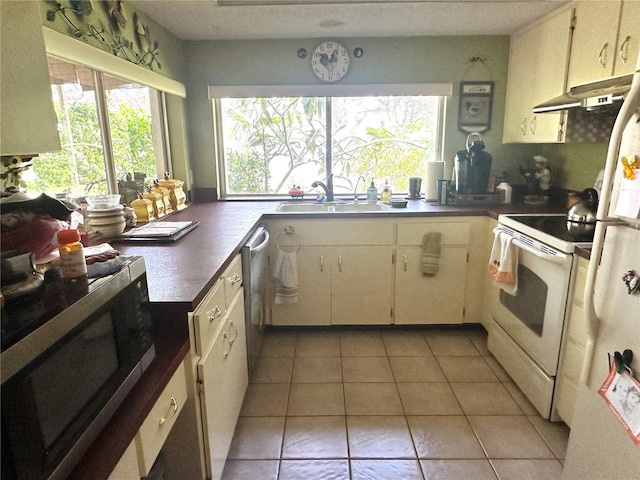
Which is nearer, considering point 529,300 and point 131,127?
point 529,300

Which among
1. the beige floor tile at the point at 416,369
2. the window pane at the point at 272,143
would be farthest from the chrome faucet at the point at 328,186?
the beige floor tile at the point at 416,369

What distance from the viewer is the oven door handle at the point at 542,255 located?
1742 mm

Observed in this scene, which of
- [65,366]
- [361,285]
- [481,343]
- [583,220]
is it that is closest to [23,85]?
[65,366]

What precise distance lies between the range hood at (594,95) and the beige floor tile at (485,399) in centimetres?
152

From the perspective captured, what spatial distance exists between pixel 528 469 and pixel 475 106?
8.04 feet

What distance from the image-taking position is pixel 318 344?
2703 mm

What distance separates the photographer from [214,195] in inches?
127

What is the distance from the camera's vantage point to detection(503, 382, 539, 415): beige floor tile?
2.00 meters

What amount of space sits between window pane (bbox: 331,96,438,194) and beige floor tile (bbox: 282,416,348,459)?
1878 millimetres

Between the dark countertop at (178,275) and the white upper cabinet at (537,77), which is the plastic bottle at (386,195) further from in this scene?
the white upper cabinet at (537,77)

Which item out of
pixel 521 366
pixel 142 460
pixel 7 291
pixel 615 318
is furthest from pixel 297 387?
pixel 7 291

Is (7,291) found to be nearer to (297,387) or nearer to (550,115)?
(297,387)

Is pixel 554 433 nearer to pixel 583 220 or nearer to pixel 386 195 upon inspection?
pixel 583 220

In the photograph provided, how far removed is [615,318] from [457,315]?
1.58m
